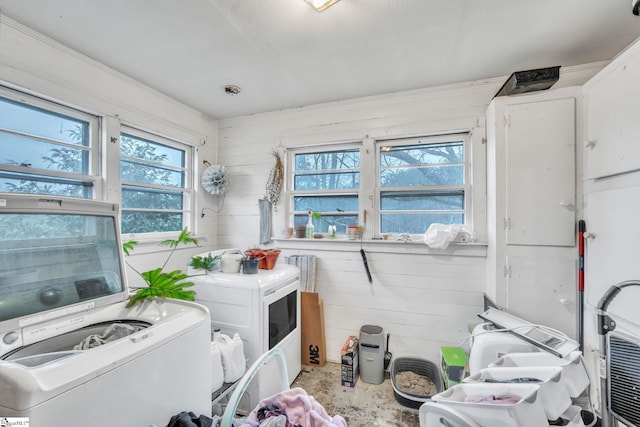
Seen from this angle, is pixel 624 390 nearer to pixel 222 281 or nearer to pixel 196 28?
pixel 222 281

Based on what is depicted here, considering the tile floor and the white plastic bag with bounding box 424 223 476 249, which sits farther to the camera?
the white plastic bag with bounding box 424 223 476 249

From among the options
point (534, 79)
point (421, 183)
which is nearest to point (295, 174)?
point (421, 183)

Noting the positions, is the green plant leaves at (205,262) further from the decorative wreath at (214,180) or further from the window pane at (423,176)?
the window pane at (423,176)

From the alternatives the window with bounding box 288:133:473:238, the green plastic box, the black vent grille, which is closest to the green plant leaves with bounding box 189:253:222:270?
the window with bounding box 288:133:473:238

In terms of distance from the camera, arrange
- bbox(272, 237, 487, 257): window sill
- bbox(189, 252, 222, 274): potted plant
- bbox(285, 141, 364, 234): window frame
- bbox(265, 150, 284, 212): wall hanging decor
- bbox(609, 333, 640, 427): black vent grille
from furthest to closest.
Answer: bbox(265, 150, 284, 212): wall hanging decor < bbox(285, 141, 364, 234): window frame < bbox(272, 237, 487, 257): window sill < bbox(189, 252, 222, 274): potted plant < bbox(609, 333, 640, 427): black vent grille

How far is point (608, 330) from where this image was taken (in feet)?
4.17

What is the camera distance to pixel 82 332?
1.17 metres

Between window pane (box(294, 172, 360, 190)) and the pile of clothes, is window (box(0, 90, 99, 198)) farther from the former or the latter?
the pile of clothes

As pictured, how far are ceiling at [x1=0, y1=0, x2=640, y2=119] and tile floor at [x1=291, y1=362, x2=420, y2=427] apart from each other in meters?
2.54

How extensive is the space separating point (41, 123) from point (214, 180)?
4.23ft

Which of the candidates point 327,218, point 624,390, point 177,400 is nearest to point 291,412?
point 177,400

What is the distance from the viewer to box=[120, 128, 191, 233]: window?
2.25 m

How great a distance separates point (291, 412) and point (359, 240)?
170 centimetres

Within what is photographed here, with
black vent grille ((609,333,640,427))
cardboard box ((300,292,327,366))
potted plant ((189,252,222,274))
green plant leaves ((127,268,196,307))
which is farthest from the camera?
cardboard box ((300,292,327,366))
